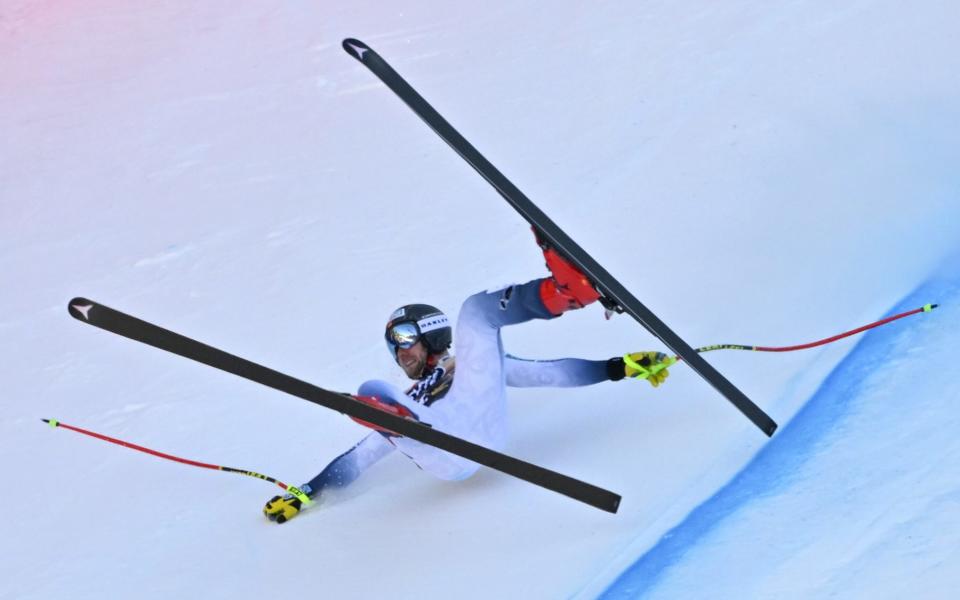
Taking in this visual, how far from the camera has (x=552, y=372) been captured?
3.54m

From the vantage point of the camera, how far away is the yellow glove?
3.41 metres

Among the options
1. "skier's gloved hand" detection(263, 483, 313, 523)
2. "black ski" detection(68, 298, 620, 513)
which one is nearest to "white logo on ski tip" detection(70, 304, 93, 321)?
"black ski" detection(68, 298, 620, 513)

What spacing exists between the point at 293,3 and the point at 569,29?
4.96 feet

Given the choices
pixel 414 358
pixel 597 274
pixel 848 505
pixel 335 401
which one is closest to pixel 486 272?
pixel 414 358

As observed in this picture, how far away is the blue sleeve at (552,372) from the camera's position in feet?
11.5

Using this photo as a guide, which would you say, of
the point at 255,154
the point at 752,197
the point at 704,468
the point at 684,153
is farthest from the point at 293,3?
the point at 704,468

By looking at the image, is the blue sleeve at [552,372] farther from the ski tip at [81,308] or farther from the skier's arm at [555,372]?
the ski tip at [81,308]

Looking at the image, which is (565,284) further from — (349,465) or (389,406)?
(349,465)

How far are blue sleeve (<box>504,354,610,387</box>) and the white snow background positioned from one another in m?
0.14

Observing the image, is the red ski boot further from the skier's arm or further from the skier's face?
the skier's face

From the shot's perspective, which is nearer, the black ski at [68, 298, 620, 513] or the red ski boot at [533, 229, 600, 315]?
the black ski at [68, 298, 620, 513]

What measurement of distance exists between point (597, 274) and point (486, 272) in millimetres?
1577

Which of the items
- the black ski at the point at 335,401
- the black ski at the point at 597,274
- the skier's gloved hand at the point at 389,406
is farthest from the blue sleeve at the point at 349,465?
the black ski at the point at 597,274

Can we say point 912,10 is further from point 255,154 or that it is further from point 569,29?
point 255,154
